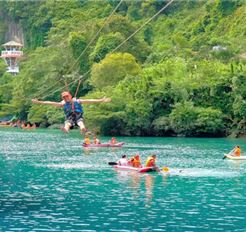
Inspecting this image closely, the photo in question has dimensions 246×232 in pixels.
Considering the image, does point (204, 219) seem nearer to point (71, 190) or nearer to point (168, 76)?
point (71, 190)

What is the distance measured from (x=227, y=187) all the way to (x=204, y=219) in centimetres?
920

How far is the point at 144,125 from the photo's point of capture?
8369 centimetres

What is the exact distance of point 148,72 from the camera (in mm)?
88250

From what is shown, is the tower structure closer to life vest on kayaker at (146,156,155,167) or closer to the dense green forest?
the dense green forest

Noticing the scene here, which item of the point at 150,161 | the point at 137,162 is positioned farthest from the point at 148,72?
the point at 150,161

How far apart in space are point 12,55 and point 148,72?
6661 cm

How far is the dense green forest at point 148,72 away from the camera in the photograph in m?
82.2

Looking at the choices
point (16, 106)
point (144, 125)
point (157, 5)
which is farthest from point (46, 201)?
point (157, 5)

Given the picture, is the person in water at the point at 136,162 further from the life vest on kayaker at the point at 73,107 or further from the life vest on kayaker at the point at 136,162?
the life vest on kayaker at the point at 73,107

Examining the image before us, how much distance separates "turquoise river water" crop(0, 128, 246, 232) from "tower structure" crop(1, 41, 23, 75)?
8870cm

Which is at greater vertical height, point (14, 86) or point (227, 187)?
point (14, 86)

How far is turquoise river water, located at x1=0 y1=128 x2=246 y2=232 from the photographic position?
29.6 metres

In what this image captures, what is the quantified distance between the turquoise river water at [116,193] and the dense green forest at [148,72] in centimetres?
598

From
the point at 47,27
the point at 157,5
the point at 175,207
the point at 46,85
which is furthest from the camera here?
the point at 47,27
